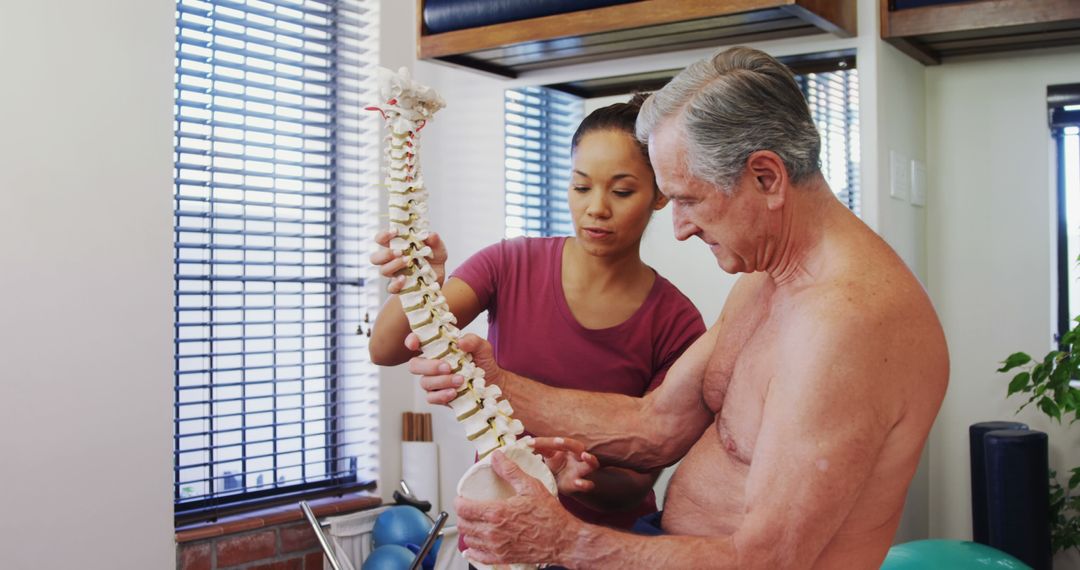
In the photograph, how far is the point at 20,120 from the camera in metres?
2.74

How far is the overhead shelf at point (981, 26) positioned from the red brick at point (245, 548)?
7.57 feet

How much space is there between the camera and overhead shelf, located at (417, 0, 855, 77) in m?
2.51

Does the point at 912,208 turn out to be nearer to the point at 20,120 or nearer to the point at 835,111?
the point at 835,111

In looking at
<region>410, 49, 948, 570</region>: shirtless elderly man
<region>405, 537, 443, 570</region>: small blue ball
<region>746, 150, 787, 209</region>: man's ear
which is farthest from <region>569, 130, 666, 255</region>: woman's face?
<region>405, 537, 443, 570</region>: small blue ball

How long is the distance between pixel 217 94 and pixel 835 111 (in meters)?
1.82

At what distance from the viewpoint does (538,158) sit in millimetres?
3398

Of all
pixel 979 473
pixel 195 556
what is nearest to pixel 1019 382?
pixel 979 473

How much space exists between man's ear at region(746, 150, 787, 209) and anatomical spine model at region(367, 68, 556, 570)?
443 mm

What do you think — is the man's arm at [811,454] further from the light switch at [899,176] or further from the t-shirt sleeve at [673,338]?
the light switch at [899,176]

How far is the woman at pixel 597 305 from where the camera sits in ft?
6.02

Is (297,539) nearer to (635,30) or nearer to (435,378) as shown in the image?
(635,30)

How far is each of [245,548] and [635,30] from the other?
75.6 inches

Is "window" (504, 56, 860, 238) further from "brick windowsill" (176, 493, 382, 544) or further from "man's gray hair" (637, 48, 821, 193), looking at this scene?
"man's gray hair" (637, 48, 821, 193)

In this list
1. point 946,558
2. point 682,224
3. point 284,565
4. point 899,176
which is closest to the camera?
point 682,224
